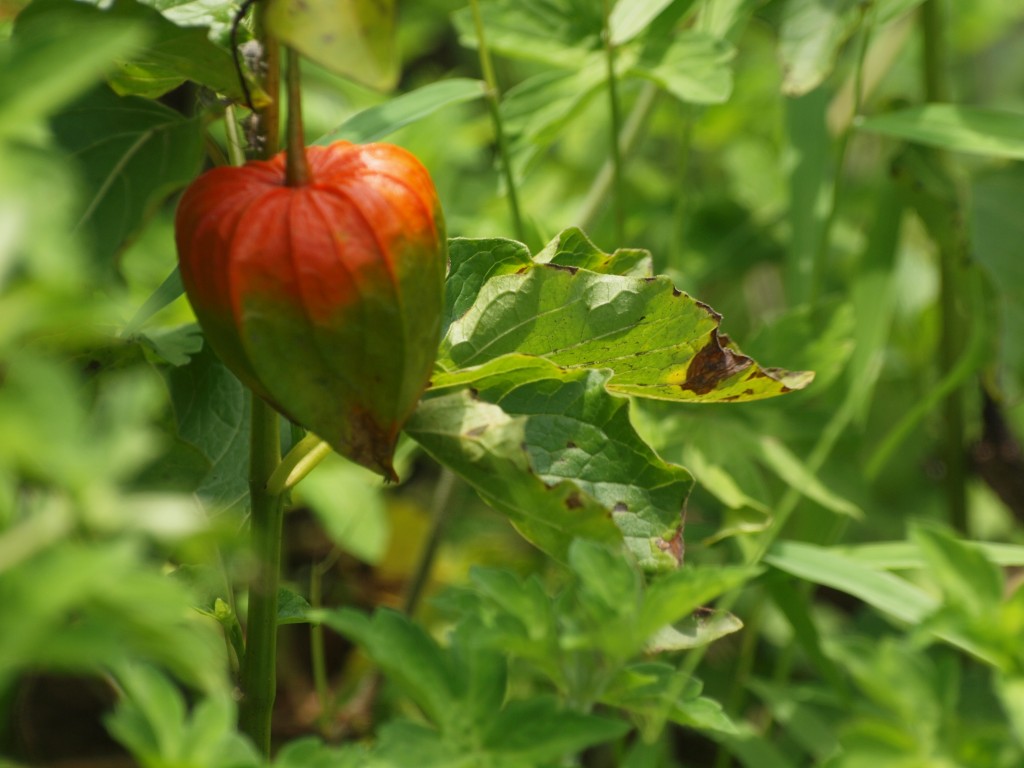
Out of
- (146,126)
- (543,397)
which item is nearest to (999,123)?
(543,397)

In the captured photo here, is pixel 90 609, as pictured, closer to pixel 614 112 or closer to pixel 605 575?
pixel 605 575

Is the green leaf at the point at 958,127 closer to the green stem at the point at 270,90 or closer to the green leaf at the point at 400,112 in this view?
the green leaf at the point at 400,112

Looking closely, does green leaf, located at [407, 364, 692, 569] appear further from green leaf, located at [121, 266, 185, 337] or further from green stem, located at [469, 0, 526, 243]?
green stem, located at [469, 0, 526, 243]

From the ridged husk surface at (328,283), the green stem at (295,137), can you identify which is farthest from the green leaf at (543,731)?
the green stem at (295,137)

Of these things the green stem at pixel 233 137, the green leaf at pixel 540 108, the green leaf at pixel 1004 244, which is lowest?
the green leaf at pixel 1004 244

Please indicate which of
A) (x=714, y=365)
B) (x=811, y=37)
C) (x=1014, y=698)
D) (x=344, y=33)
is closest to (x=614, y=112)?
(x=811, y=37)

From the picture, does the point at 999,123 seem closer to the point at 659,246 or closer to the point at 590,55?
the point at 590,55

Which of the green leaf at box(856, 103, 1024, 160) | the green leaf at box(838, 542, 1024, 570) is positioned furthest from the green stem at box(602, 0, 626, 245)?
the green leaf at box(838, 542, 1024, 570)
